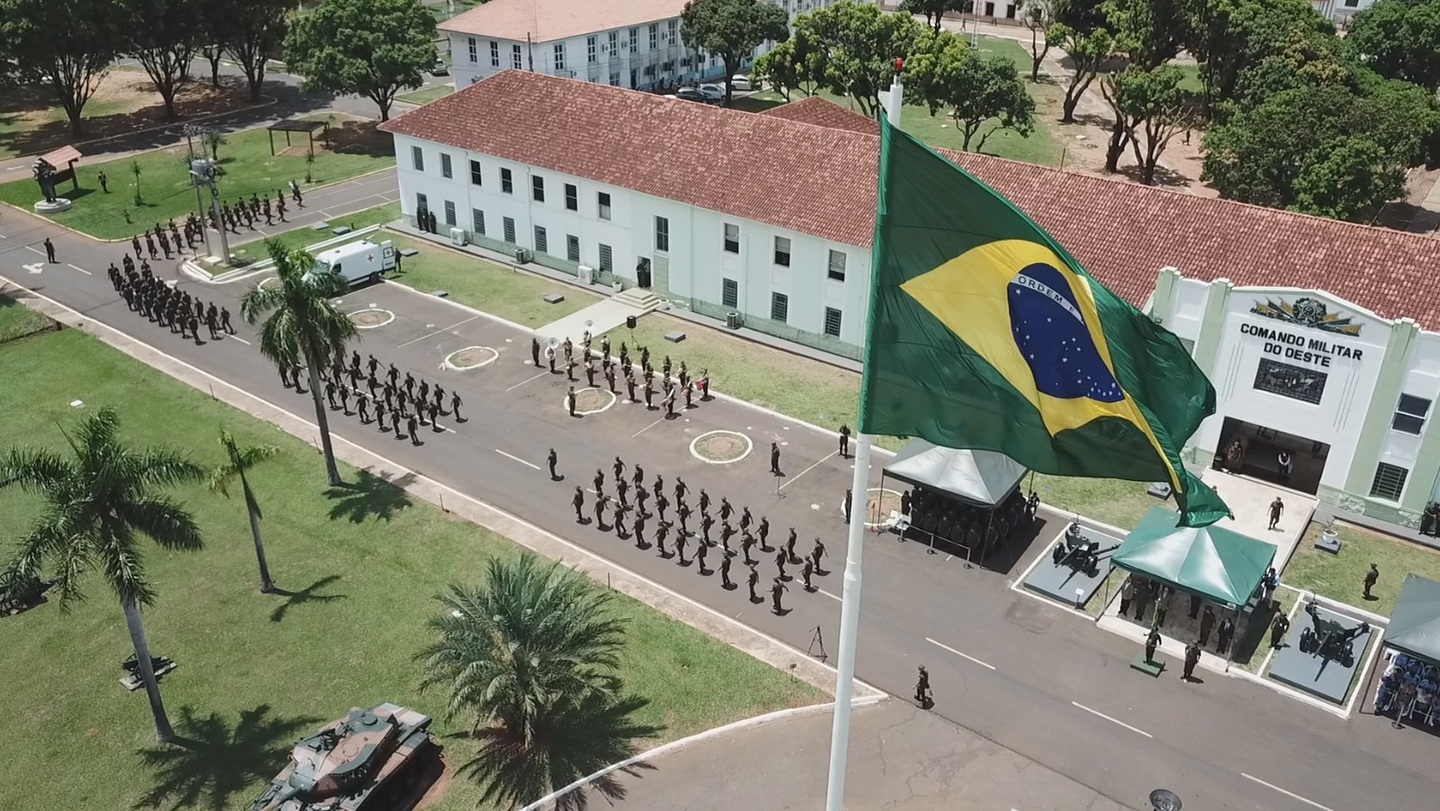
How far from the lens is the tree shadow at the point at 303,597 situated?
29.4 m

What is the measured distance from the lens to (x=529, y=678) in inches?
915

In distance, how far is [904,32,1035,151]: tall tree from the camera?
204ft

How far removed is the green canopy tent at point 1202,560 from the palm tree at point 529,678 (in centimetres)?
1336

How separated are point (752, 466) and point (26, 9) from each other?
54209mm

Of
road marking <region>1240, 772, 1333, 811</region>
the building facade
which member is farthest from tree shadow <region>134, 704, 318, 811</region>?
the building facade

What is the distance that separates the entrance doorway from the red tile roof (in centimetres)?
495

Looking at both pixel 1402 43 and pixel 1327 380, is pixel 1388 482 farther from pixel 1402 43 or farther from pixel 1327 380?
pixel 1402 43

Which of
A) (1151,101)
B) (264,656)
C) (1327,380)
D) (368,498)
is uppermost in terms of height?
(1151,101)

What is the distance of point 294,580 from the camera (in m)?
30.6

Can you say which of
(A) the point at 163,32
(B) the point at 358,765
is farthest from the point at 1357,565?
(A) the point at 163,32

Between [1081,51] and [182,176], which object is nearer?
[182,176]

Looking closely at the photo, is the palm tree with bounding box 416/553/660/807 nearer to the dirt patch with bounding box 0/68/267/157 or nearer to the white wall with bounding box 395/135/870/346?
the white wall with bounding box 395/135/870/346

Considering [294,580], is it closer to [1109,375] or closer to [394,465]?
[394,465]

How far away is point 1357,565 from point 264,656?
1185 inches
